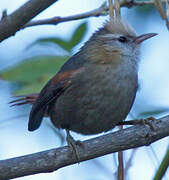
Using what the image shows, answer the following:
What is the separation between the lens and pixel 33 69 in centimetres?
337

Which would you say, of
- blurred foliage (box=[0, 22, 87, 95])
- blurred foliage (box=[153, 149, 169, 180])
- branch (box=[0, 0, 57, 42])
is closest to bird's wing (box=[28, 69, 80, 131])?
blurred foliage (box=[0, 22, 87, 95])

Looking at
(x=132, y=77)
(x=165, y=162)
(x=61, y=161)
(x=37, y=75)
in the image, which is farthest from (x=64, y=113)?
(x=165, y=162)

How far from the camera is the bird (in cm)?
343

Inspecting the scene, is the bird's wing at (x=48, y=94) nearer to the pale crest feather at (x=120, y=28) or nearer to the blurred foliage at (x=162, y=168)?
the pale crest feather at (x=120, y=28)

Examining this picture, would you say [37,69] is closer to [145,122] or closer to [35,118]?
[35,118]

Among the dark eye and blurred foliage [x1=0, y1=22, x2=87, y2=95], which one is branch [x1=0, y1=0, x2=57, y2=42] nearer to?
blurred foliage [x1=0, y1=22, x2=87, y2=95]

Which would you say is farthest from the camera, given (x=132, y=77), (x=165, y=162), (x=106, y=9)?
(x=132, y=77)

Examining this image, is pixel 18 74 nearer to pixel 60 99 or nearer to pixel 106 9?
pixel 60 99

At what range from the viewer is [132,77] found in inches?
140

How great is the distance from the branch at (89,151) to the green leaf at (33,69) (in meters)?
0.84

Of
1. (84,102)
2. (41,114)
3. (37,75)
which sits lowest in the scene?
(41,114)

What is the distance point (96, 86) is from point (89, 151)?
82cm

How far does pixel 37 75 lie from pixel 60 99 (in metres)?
0.38

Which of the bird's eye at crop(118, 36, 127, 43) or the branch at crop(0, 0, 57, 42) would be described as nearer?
the branch at crop(0, 0, 57, 42)
